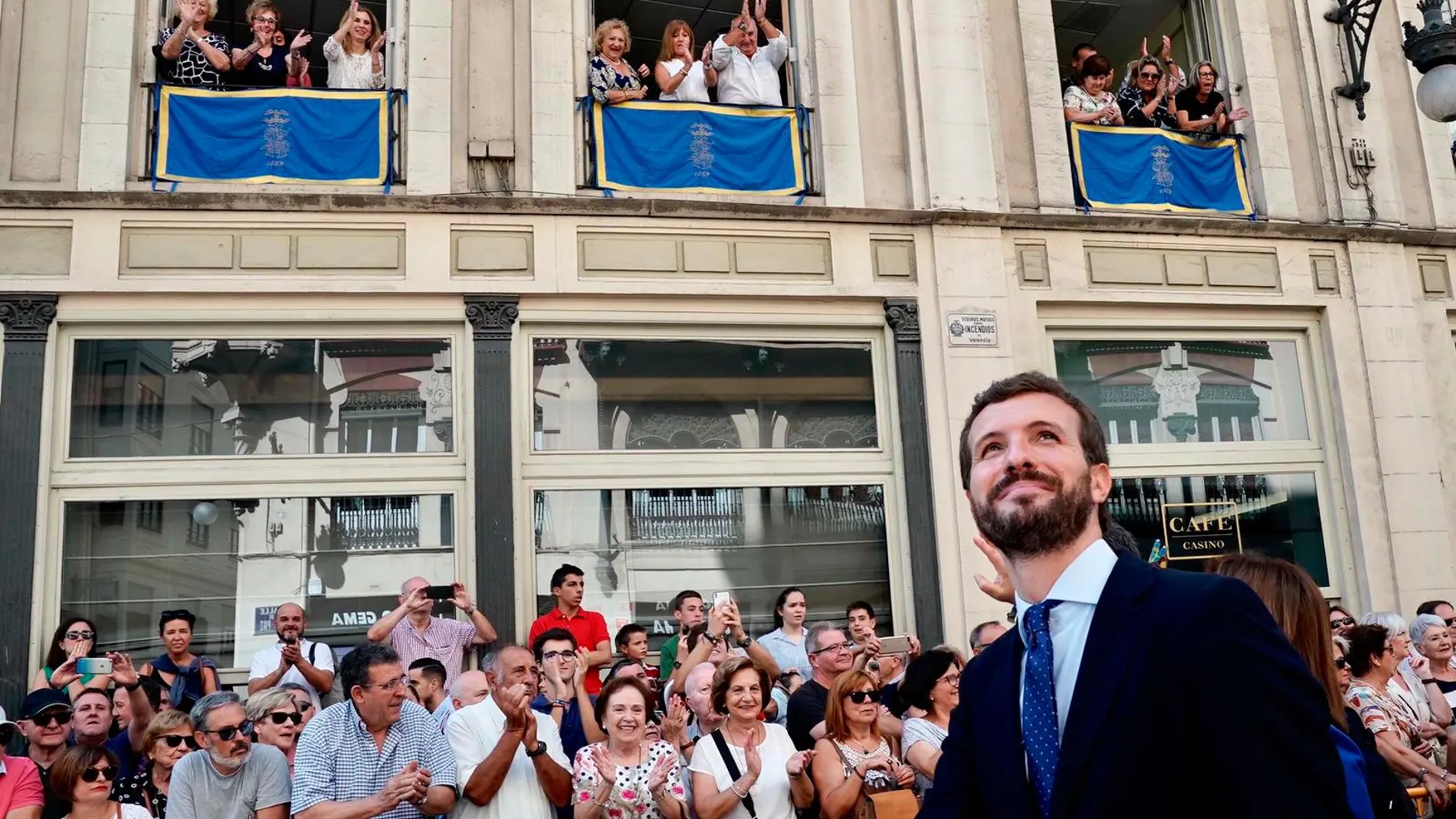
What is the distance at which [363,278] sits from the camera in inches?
422

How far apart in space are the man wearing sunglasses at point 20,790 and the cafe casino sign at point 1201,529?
964 centimetres

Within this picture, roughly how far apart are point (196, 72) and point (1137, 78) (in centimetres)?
938

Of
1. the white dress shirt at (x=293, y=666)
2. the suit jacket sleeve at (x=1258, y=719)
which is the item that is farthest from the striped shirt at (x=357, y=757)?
the suit jacket sleeve at (x=1258, y=719)

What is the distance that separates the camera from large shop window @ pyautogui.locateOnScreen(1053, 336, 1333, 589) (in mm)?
12078

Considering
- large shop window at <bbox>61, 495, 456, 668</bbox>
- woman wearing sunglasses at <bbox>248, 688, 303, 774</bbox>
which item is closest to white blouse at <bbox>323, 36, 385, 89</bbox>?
large shop window at <bbox>61, 495, 456, 668</bbox>

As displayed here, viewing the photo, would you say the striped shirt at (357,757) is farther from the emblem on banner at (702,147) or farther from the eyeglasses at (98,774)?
the emblem on banner at (702,147)

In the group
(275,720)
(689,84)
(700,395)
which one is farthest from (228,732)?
(689,84)

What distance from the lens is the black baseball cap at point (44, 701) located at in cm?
750

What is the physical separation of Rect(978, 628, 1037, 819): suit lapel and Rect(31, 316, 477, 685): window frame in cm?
837

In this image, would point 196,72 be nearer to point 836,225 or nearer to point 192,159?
point 192,159

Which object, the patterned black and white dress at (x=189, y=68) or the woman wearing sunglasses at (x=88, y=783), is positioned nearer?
the woman wearing sunglasses at (x=88, y=783)

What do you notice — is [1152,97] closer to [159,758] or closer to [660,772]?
[660,772]

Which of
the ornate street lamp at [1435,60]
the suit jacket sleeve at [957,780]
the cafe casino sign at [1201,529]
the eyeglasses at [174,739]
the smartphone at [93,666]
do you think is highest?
the ornate street lamp at [1435,60]

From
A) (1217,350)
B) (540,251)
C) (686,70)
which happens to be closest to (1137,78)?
(1217,350)
